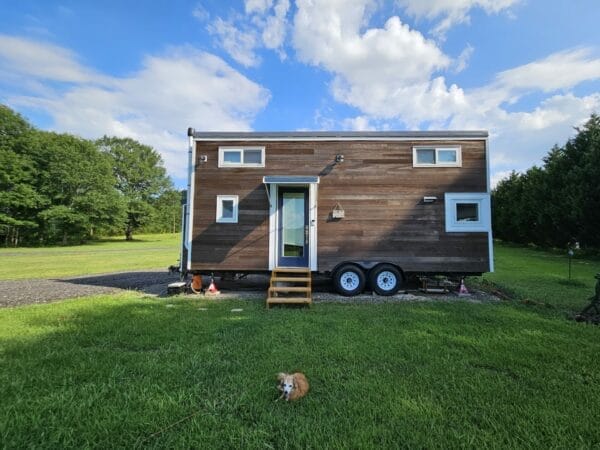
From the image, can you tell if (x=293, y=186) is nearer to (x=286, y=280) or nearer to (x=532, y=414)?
(x=286, y=280)

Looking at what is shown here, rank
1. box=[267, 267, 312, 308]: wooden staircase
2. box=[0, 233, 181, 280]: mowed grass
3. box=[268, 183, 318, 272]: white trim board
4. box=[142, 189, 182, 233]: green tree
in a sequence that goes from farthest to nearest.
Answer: box=[142, 189, 182, 233]: green tree, box=[0, 233, 181, 280]: mowed grass, box=[268, 183, 318, 272]: white trim board, box=[267, 267, 312, 308]: wooden staircase

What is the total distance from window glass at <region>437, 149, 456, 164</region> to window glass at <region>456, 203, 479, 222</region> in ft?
3.78

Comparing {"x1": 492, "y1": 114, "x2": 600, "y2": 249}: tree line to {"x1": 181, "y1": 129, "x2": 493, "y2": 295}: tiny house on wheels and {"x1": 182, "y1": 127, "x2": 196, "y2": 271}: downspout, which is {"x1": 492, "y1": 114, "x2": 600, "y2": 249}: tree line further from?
{"x1": 182, "y1": 127, "x2": 196, "y2": 271}: downspout

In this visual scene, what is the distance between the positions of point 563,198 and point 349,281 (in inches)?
754

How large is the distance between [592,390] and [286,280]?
5037 millimetres

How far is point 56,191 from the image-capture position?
3125cm

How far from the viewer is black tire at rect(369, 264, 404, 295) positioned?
24.1 ft

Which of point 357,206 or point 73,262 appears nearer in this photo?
point 357,206

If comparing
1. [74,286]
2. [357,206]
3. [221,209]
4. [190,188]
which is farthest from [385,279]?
[74,286]

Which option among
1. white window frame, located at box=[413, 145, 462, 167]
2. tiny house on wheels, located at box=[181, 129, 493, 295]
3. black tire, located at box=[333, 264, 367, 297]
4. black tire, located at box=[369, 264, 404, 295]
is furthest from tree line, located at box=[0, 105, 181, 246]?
white window frame, located at box=[413, 145, 462, 167]

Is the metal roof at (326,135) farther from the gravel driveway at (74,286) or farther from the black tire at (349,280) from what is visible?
the gravel driveway at (74,286)

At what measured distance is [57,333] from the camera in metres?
4.35

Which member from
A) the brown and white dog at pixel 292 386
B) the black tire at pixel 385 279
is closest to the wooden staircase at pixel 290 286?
the black tire at pixel 385 279

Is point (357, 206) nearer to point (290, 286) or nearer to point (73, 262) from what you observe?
point (290, 286)
